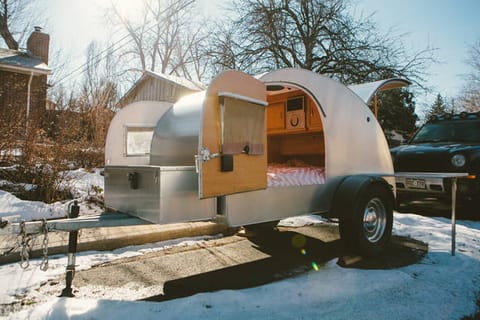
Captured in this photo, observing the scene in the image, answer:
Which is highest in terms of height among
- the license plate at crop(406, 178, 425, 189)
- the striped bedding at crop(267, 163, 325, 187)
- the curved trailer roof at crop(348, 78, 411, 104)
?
the curved trailer roof at crop(348, 78, 411, 104)

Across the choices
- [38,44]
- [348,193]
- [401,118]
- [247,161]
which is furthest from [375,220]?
[401,118]

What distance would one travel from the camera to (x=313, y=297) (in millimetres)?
3109

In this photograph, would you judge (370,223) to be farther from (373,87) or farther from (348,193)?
(373,87)

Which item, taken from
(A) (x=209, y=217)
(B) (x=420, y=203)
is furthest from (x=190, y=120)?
(B) (x=420, y=203)

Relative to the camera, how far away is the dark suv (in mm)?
6168

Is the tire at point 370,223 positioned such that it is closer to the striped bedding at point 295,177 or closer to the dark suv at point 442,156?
the striped bedding at point 295,177

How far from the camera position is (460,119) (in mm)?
7691

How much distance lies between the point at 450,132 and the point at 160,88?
14195mm

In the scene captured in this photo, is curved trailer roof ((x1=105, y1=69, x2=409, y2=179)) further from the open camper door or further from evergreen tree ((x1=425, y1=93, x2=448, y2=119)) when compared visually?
evergreen tree ((x1=425, y1=93, x2=448, y2=119))

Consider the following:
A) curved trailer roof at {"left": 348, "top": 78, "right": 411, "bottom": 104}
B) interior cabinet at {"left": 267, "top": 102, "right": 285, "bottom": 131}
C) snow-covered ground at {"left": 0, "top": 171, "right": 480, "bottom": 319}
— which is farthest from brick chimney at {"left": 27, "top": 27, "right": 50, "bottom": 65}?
curved trailer roof at {"left": 348, "top": 78, "right": 411, "bottom": 104}

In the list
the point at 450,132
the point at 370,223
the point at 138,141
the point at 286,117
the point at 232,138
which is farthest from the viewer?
the point at 450,132

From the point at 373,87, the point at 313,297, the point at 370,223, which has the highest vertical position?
the point at 373,87

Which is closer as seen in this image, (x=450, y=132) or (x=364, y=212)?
(x=364, y=212)

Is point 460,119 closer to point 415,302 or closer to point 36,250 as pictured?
point 415,302
